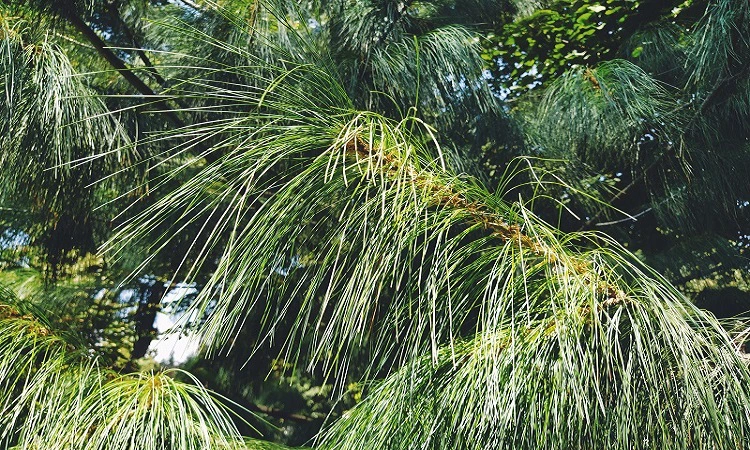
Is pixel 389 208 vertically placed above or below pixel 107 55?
below

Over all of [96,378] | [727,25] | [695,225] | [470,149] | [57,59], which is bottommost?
[695,225]

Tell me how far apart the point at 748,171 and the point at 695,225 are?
0.33 meters

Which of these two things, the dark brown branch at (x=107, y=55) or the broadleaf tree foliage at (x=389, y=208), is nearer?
the broadleaf tree foliage at (x=389, y=208)

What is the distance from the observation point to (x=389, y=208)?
0.72 m

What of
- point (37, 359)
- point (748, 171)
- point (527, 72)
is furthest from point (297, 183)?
point (527, 72)

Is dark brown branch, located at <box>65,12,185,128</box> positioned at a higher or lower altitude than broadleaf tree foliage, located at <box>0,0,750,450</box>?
higher

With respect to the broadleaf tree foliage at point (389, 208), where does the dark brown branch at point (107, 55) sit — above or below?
above

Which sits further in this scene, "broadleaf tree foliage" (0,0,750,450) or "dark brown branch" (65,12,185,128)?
"dark brown branch" (65,12,185,128)

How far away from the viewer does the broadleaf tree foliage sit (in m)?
0.71

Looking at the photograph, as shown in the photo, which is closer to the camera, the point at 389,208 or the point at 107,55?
the point at 389,208

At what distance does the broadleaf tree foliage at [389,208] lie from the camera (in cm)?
71

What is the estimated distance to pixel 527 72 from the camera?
105 inches

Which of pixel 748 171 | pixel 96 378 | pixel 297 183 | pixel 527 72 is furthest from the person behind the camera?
pixel 527 72

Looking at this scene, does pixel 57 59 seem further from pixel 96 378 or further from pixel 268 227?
pixel 268 227
